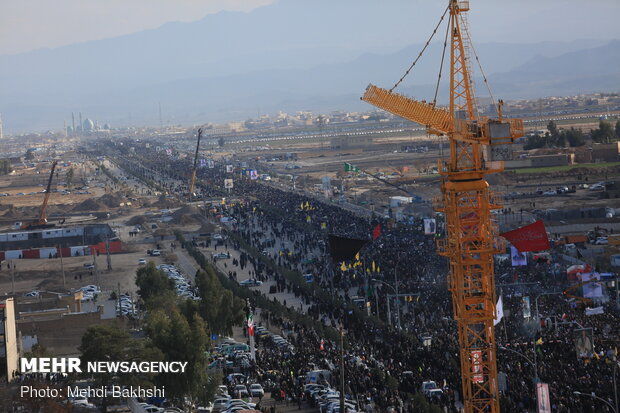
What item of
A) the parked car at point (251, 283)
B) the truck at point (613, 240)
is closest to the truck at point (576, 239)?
the truck at point (613, 240)

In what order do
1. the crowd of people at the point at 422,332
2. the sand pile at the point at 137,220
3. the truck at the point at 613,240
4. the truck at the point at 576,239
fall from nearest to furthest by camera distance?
the crowd of people at the point at 422,332 < the truck at the point at 613,240 < the truck at the point at 576,239 < the sand pile at the point at 137,220

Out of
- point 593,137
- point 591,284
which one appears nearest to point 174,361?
point 591,284

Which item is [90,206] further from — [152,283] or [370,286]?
[370,286]

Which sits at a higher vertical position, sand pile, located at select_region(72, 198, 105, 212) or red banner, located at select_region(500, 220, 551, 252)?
red banner, located at select_region(500, 220, 551, 252)

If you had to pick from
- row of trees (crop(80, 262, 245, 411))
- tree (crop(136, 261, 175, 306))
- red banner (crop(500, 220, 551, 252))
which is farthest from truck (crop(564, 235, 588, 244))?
row of trees (crop(80, 262, 245, 411))

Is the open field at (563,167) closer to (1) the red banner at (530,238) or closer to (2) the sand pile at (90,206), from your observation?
(2) the sand pile at (90,206)

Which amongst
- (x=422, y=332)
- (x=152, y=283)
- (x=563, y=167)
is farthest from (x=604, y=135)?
(x=422, y=332)

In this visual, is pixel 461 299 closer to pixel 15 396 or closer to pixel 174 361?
pixel 174 361

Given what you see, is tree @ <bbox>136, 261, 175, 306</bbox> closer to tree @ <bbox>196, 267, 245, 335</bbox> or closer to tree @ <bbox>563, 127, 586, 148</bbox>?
tree @ <bbox>196, 267, 245, 335</bbox>
